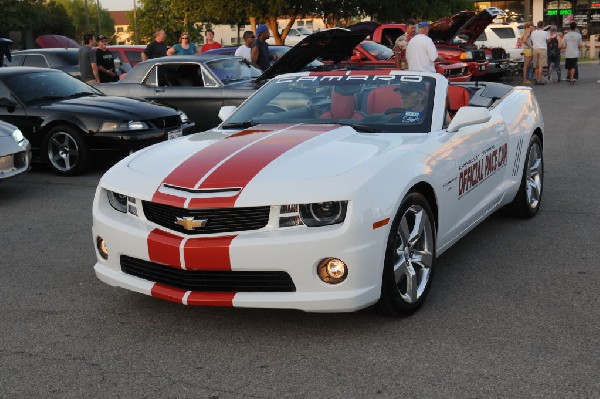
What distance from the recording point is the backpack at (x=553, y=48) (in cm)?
2528

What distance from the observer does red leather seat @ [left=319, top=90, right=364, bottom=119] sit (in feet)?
18.7

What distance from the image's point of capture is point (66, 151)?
10328mm

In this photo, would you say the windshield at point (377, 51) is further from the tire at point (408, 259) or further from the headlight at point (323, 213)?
the headlight at point (323, 213)

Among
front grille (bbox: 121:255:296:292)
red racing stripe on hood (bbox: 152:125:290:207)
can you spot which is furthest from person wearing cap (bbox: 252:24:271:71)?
front grille (bbox: 121:255:296:292)

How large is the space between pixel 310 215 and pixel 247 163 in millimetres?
545

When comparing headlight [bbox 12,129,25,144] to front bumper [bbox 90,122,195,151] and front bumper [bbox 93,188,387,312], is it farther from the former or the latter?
front bumper [bbox 93,188,387,312]

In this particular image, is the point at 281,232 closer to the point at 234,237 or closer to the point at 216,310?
the point at 234,237

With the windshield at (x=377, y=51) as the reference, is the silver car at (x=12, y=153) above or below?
below

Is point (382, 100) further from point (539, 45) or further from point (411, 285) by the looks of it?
point (539, 45)

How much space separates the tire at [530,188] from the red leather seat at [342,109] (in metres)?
1.92

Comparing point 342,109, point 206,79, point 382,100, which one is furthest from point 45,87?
point 382,100

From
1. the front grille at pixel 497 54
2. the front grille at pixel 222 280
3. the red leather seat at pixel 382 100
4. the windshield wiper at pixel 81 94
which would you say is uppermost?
the front grille at pixel 497 54

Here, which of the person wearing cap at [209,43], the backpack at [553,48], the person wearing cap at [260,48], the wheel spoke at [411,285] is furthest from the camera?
the backpack at [553,48]

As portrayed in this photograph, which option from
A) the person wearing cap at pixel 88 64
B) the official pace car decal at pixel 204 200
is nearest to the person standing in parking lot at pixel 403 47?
the person wearing cap at pixel 88 64
